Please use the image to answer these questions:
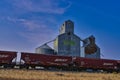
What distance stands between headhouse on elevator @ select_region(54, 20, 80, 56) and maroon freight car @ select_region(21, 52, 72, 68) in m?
38.9

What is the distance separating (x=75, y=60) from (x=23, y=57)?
1112cm

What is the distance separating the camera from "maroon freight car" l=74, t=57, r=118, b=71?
56.2 metres

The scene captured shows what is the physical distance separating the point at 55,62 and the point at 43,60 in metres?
2.58

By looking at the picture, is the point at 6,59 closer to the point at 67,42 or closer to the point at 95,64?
the point at 95,64

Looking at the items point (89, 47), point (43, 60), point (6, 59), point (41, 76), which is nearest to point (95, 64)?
point (43, 60)

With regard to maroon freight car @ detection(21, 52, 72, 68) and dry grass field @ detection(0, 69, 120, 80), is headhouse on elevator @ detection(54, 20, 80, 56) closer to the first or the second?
maroon freight car @ detection(21, 52, 72, 68)

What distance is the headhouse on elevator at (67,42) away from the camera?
95438mm

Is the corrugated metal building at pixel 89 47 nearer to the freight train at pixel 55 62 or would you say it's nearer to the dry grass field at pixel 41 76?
the freight train at pixel 55 62

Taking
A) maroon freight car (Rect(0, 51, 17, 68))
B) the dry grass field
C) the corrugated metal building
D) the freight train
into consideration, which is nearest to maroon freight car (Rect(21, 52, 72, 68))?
the freight train

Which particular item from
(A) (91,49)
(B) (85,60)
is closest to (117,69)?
(B) (85,60)

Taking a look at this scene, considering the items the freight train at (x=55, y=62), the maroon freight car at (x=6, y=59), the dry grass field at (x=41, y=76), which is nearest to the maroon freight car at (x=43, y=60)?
the freight train at (x=55, y=62)

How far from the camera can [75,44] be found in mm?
97500

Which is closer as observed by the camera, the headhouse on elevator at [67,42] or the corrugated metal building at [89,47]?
the headhouse on elevator at [67,42]

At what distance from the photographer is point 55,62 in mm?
54531
